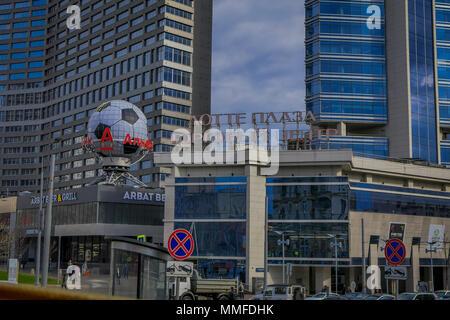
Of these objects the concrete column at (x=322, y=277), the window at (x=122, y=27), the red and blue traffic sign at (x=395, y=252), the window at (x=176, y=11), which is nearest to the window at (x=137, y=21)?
the window at (x=122, y=27)

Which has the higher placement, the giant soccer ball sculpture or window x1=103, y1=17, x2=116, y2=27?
window x1=103, y1=17, x2=116, y2=27

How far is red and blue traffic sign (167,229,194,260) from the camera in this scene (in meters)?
15.8

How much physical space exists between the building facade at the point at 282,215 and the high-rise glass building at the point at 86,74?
3689 centimetres

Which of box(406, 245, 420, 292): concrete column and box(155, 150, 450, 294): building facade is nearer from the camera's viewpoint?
box(155, 150, 450, 294): building facade

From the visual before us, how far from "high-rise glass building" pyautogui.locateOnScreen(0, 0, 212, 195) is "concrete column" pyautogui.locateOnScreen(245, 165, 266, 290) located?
4067 cm

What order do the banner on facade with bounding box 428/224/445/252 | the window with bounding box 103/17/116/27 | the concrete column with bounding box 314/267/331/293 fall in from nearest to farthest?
the concrete column with bounding box 314/267/331/293 < the banner on facade with bounding box 428/224/445/252 < the window with bounding box 103/17/116/27

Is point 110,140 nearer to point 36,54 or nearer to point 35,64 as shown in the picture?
point 35,64

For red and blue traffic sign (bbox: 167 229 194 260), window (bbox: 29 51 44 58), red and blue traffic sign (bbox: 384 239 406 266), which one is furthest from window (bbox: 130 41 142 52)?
red and blue traffic sign (bbox: 167 229 194 260)

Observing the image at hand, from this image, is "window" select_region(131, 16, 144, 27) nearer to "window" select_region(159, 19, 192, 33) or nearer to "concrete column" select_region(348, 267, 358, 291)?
"window" select_region(159, 19, 192, 33)

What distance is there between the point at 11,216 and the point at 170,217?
125 feet

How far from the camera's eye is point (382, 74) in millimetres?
89562

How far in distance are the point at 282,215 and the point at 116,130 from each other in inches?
999

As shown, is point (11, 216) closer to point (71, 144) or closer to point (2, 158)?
point (71, 144)

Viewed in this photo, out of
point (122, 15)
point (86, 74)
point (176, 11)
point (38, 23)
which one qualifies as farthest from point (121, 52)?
point (38, 23)
